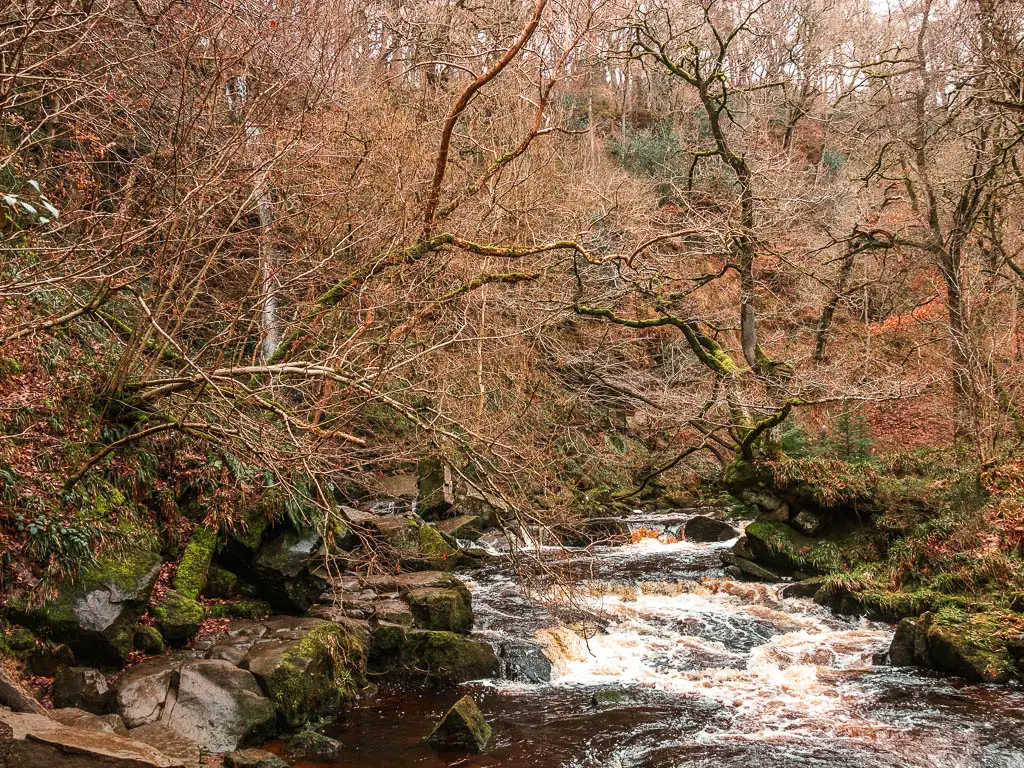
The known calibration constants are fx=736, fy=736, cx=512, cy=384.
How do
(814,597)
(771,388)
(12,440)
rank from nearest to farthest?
(12,440) < (814,597) < (771,388)

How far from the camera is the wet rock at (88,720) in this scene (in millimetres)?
4953

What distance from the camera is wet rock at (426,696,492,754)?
621 cm

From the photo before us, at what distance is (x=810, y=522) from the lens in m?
11.4

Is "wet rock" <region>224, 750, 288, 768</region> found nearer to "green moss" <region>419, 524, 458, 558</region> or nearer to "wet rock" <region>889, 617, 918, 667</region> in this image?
"green moss" <region>419, 524, 458, 558</region>

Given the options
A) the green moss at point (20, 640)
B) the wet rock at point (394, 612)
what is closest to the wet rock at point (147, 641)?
the green moss at point (20, 640)

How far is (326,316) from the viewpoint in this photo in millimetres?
9359

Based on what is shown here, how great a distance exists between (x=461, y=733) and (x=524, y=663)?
194 cm

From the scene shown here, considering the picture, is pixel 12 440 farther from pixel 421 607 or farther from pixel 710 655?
pixel 710 655

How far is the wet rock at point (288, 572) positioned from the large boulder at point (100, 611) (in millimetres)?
1659

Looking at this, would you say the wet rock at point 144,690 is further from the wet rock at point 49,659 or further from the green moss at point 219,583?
the green moss at point 219,583

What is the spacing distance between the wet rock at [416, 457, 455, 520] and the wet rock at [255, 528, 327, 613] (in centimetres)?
569

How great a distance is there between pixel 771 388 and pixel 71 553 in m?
9.80

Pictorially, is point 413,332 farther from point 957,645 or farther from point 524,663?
point 957,645

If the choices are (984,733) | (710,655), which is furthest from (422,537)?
(984,733)
